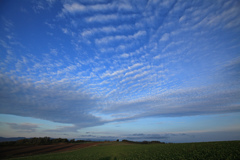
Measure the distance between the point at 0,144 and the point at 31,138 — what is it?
29.7 meters

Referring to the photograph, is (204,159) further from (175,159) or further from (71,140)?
(71,140)

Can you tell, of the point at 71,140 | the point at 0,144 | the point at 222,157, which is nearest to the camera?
the point at 222,157

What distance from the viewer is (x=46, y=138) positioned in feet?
338

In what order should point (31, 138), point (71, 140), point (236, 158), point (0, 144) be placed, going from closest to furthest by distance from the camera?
point (236, 158), point (0, 144), point (31, 138), point (71, 140)

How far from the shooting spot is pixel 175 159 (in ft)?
49.5

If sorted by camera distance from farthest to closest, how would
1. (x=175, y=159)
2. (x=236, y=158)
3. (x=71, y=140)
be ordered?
1. (x=71, y=140)
2. (x=175, y=159)
3. (x=236, y=158)

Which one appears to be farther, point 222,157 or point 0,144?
point 0,144

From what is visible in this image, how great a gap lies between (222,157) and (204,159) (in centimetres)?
170

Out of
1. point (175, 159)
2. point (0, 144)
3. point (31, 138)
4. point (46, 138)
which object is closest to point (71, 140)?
point (46, 138)

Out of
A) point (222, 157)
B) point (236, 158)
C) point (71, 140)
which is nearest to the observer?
point (236, 158)

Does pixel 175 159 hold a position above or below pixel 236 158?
below

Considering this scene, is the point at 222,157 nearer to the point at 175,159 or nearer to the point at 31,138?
the point at 175,159

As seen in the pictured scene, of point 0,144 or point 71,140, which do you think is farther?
point 71,140

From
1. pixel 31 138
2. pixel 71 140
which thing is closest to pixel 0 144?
pixel 31 138
